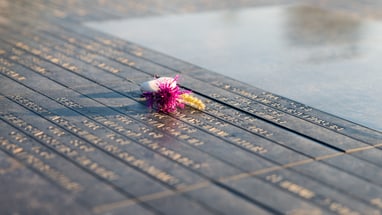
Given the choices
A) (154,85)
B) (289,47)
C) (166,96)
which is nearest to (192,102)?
(166,96)

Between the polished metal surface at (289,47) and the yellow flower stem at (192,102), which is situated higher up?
the polished metal surface at (289,47)

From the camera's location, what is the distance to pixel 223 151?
20.7 ft

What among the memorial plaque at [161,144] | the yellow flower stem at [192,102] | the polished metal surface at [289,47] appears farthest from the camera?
the polished metal surface at [289,47]

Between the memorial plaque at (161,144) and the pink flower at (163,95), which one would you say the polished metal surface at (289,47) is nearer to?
the memorial plaque at (161,144)

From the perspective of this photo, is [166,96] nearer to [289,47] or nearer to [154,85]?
[154,85]

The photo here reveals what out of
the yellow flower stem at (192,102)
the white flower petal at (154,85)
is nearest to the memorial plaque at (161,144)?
the yellow flower stem at (192,102)

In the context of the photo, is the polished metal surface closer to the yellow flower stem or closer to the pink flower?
the yellow flower stem

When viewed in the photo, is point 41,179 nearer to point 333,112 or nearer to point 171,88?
point 171,88

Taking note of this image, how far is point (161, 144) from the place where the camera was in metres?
6.40

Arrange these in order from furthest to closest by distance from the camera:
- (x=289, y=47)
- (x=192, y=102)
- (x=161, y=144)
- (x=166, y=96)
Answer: (x=289, y=47) → (x=192, y=102) → (x=166, y=96) → (x=161, y=144)

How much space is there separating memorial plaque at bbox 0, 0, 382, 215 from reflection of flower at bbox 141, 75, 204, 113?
86mm

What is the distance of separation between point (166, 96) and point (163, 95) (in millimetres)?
38

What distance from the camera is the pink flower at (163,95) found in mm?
7309

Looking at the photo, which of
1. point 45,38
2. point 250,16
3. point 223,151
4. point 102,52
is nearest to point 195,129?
point 223,151
